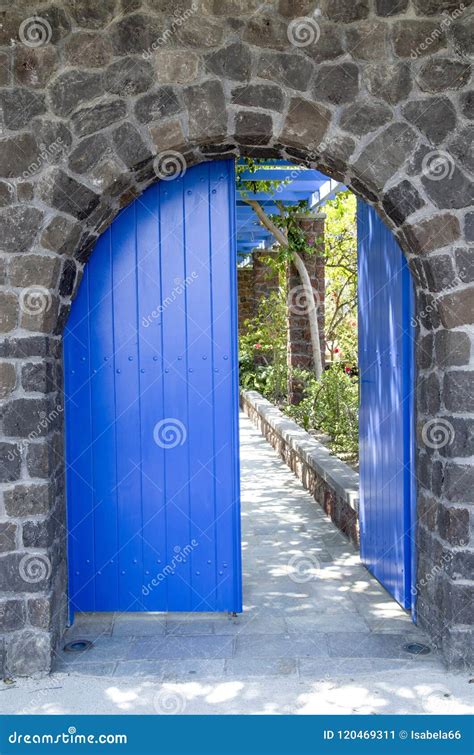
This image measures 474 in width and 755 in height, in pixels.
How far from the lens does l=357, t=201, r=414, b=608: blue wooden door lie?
425cm

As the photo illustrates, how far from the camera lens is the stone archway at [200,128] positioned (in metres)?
3.65

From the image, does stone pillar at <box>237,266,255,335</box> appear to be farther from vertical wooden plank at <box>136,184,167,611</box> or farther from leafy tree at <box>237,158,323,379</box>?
vertical wooden plank at <box>136,184,167,611</box>

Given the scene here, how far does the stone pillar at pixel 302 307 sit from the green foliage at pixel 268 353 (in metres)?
1.39

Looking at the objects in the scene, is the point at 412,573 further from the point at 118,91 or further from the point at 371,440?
the point at 118,91

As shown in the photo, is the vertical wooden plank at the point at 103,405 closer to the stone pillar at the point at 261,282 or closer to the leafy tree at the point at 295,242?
the leafy tree at the point at 295,242

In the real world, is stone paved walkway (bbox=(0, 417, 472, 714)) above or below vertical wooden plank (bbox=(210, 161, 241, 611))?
below

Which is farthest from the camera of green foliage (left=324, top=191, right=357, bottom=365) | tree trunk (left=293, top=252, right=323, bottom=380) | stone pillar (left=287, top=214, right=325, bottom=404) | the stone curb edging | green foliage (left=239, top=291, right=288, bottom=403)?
green foliage (left=239, top=291, right=288, bottom=403)

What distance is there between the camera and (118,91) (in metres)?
3.69

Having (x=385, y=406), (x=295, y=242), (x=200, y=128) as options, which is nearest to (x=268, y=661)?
(x=385, y=406)

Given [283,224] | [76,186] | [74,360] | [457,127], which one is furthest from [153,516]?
[283,224]

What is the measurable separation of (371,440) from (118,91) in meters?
2.55

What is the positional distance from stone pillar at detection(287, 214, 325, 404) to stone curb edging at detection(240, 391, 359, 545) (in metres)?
0.71

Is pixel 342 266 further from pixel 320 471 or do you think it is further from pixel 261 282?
pixel 320 471

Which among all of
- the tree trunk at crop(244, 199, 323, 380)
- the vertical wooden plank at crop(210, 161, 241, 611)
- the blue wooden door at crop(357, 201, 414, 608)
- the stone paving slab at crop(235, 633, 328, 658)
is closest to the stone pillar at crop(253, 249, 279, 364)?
the tree trunk at crop(244, 199, 323, 380)
